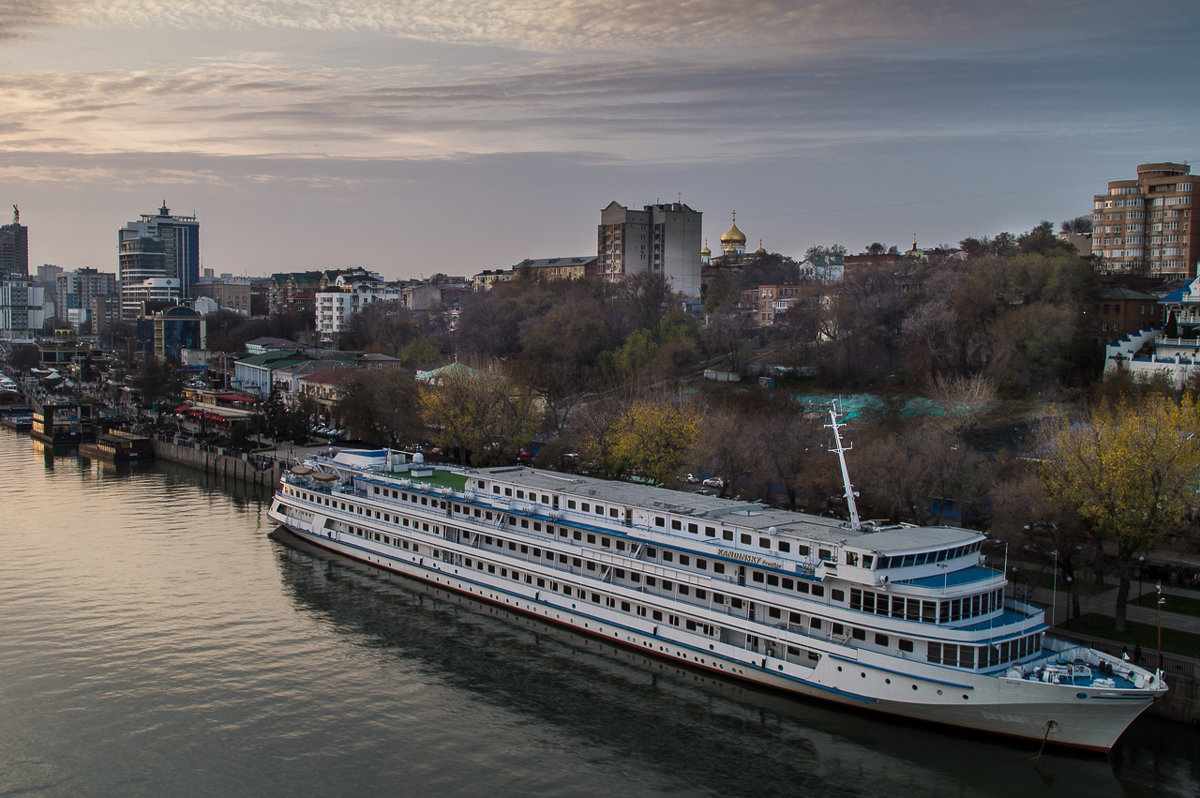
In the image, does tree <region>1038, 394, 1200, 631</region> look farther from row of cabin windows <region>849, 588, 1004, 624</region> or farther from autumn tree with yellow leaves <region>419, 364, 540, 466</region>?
autumn tree with yellow leaves <region>419, 364, 540, 466</region>

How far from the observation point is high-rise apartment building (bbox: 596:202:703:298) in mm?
127000

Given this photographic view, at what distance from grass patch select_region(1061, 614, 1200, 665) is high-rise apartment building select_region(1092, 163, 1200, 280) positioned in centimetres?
5583

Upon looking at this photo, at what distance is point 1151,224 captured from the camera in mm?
79250

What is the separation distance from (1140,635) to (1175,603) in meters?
3.88

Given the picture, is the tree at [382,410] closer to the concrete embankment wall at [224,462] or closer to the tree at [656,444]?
the concrete embankment wall at [224,462]

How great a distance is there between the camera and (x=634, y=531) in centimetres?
3058

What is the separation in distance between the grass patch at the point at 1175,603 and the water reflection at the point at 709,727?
5.72m

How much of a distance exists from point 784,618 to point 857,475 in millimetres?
12108

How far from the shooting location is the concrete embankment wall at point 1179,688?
77.9 feet

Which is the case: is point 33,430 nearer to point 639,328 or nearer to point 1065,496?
point 639,328

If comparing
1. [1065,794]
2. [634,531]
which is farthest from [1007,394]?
[1065,794]

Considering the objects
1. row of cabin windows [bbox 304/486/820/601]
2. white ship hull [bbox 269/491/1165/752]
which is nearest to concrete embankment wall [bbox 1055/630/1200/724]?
white ship hull [bbox 269/491/1165/752]

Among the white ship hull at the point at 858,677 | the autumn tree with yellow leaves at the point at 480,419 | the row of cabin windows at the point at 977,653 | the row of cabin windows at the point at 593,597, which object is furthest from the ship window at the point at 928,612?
the autumn tree with yellow leaves at the point at 480,419

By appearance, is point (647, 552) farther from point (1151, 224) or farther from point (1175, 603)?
point (1151, 224)
